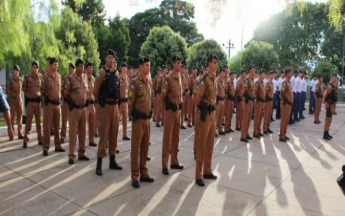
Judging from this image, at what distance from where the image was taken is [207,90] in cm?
481

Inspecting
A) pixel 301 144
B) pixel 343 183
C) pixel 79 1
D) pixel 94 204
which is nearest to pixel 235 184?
pixel 94 204

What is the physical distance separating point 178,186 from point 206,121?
3.63 ft

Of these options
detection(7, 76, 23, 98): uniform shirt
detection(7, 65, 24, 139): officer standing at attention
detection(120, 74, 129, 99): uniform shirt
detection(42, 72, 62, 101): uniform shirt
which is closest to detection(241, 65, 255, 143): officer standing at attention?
detection(120, 74, 129, 99): uniform shirt

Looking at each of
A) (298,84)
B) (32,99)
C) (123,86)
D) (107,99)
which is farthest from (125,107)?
(298,84)

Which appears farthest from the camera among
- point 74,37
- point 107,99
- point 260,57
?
point 260,57

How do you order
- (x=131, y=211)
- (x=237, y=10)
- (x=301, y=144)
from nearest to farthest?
1. (x=237, y=10)
2. (x=131, y=211)
3. (x=301, y=144)

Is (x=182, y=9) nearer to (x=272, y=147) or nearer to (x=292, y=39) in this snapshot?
(x=272, y=147)

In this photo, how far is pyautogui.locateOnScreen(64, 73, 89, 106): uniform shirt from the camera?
5648 millimetres

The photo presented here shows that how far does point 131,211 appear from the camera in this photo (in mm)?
3566

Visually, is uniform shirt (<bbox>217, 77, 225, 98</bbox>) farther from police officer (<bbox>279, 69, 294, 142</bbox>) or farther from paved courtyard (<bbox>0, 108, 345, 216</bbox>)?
paved courtyard (<bbox>0, 108, 345, 216</bbox>)

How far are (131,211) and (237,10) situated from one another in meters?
2.64

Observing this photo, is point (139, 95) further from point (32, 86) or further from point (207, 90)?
point (32, 86)

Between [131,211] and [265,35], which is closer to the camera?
[131,211]

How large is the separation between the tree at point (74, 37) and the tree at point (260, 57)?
1348cm
